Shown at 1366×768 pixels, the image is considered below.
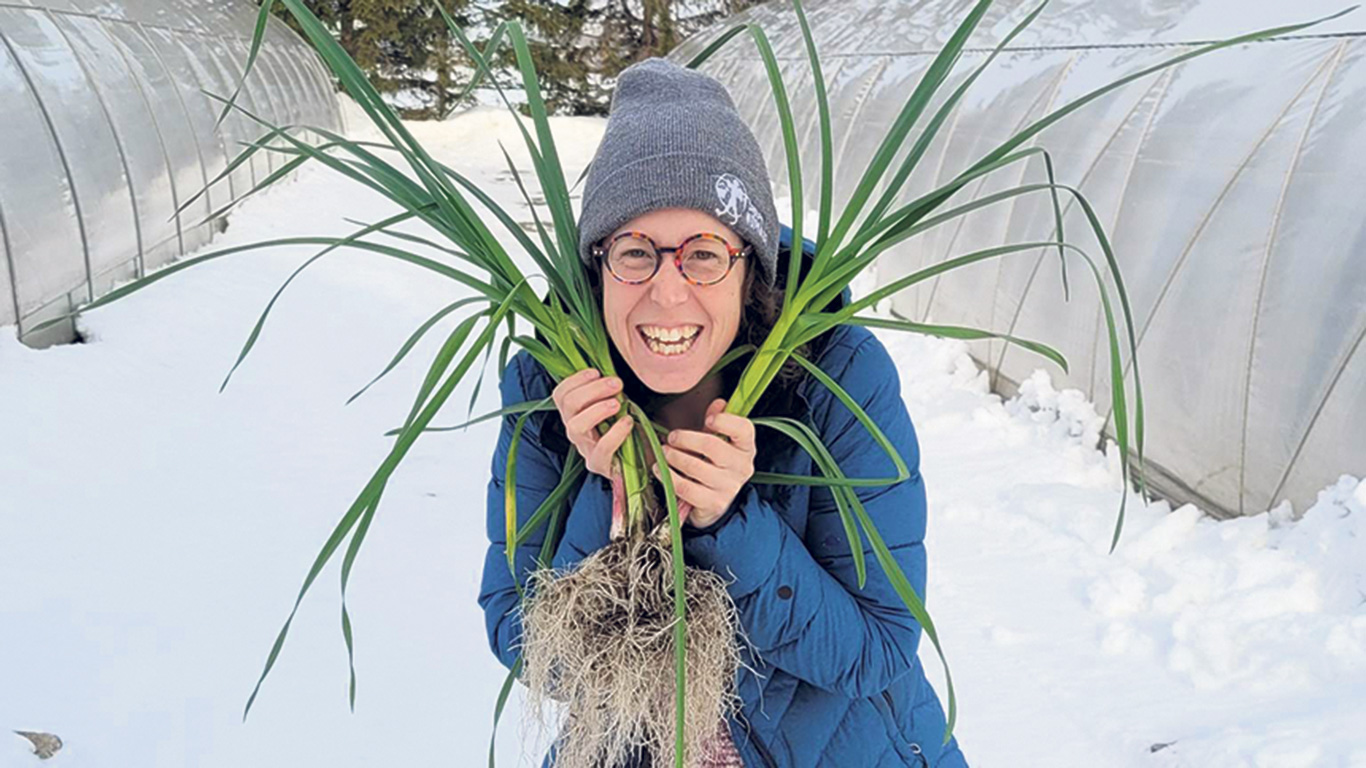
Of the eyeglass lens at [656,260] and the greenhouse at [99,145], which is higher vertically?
the eyeglass lens at [656,260]

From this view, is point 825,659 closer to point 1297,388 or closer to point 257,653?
point 257,653

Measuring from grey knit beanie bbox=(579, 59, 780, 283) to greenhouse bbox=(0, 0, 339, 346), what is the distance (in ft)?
7.74

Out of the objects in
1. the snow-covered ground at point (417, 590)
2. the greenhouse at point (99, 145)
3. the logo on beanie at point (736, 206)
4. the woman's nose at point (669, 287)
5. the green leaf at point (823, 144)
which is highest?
the green leaf at point (823, 144)

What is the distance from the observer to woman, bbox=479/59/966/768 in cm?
94

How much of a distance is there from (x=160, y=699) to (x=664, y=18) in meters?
14.8

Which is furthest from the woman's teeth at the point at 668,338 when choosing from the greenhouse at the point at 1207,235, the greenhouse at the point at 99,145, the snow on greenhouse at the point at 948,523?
the greenhouse at the point at 99,145

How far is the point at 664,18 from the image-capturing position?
15.8m

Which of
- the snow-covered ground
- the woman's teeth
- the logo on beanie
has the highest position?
the logo on beanie

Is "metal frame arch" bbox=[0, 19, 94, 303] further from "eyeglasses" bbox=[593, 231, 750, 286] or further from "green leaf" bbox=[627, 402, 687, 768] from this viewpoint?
"green leaf" bbox=[627, 402, 687, 768]

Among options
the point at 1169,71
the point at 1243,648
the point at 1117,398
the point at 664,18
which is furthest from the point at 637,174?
the point at 664,18

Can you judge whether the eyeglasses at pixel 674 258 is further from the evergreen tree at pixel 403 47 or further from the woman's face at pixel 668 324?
the evergreen tree at pixel 403 47

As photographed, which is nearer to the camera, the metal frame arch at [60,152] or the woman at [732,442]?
the woman at [732,442]

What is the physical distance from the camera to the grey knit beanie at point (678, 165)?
992 millimetres

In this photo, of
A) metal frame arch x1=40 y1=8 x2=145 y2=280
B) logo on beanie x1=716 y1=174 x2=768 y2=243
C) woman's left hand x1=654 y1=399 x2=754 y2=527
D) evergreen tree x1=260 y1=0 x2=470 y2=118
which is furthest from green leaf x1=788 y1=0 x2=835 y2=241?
evergreen tree x1=260 y1=0 x2=470 y2=118
